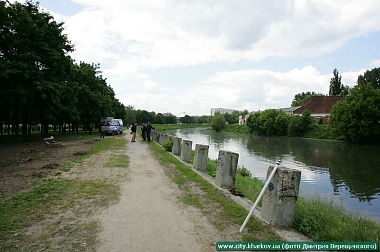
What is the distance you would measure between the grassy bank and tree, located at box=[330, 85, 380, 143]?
4929 centimetres

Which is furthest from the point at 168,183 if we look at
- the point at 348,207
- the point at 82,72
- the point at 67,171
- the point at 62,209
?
the point at 82,72

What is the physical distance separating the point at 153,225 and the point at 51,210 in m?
2.37

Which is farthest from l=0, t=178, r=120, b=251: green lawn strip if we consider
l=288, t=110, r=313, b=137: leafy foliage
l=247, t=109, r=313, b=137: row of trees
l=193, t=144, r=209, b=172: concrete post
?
l=247, t=109, r=313, b=137: row of trees

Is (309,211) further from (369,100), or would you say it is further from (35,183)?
(369,100)

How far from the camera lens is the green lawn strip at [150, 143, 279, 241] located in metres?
4.90

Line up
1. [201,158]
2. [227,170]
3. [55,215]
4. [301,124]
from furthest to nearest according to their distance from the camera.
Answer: [301,124], [201,158], [227,170], [55,215]

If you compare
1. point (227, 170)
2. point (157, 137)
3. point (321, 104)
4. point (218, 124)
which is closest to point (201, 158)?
point (227, 170)

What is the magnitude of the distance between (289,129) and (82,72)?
46.7 m

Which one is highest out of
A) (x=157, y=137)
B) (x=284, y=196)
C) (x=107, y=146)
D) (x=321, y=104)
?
(x=321, y=104)

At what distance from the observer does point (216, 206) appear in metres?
6.42

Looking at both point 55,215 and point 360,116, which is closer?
point 55,215

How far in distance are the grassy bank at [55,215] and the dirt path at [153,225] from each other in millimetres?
302

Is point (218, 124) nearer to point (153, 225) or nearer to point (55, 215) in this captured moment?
point (55, 215)

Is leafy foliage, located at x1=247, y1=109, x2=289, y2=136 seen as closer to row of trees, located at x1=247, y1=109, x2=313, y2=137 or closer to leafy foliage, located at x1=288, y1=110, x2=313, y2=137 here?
row of trees, located at x1=247, y1=109, x2=313, y2=137
